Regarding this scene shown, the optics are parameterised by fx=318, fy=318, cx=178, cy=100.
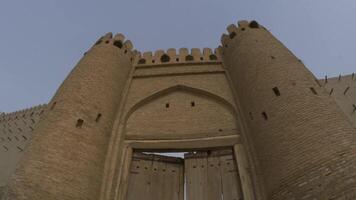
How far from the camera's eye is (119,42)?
13414 mm

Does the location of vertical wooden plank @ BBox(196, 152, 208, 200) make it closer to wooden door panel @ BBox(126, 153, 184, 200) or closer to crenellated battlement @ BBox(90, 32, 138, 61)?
wooden door panel @ BBox(126, 153, 184, 200)

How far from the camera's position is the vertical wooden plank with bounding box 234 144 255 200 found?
26.7ft

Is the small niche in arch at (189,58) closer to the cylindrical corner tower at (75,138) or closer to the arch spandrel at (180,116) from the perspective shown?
the arch spandrel at (180,116)

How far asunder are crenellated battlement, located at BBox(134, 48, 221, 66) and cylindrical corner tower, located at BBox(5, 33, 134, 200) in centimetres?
167

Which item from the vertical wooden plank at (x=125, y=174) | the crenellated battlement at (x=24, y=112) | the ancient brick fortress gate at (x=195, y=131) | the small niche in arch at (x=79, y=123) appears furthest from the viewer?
the crenellated battlement at (x=24, y=112)

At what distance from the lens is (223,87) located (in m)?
11.7

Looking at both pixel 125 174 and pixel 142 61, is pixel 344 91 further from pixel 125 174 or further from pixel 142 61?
pixel 125 174

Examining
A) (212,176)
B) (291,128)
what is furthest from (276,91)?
(212,176)

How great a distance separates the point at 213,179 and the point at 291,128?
2581 mm

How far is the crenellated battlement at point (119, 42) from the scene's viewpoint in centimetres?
1314

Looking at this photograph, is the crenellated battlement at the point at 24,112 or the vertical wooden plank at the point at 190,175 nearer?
the vertical wooden plank at the point at 190,175

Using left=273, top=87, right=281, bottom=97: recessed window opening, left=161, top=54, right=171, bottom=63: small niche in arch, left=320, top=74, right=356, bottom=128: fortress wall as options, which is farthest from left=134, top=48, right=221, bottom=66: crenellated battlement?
left=320, top=74, right=356, bottom=128: fortress wall

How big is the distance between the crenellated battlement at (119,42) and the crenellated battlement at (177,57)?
385 mm

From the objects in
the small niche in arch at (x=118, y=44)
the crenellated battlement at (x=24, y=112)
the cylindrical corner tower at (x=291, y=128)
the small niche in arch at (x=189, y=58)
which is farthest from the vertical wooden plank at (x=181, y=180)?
the crenellated battlement at (x=24, y=112)
